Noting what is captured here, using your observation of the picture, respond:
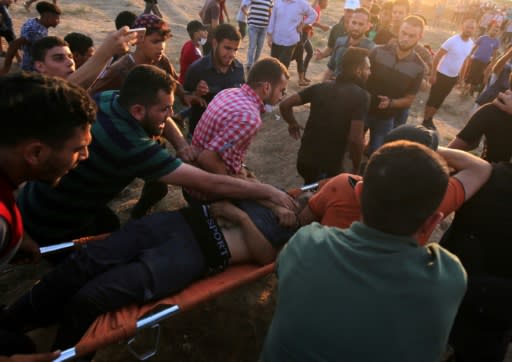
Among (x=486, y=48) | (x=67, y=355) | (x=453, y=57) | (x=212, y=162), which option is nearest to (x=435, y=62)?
(x=453, y=57)

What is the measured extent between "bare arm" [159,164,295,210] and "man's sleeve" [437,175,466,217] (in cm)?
93

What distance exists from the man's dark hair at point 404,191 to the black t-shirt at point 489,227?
3.05 feet

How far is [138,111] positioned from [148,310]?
1.15 metres

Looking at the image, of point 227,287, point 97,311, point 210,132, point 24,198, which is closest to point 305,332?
point 227,287

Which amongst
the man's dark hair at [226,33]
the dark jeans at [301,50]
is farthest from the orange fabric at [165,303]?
the dark jeans at [301,50]

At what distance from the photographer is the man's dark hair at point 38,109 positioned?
4.32 ft

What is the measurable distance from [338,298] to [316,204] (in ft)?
3.46

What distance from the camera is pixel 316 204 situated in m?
2.06

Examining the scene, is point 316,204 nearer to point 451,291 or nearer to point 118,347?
point 451,291

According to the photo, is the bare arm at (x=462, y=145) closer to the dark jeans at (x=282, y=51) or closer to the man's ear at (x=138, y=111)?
the man's ear at (x=138, y=111)

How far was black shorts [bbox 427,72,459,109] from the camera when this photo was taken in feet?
18.5

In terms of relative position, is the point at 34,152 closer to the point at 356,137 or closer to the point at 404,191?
the point at 404,191

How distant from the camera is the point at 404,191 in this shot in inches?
42.6

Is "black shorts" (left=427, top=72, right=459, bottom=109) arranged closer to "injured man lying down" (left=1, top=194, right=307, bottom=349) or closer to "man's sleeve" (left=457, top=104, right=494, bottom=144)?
"man's sleeve" (left=457, top=104, right=494, bottom=144)
